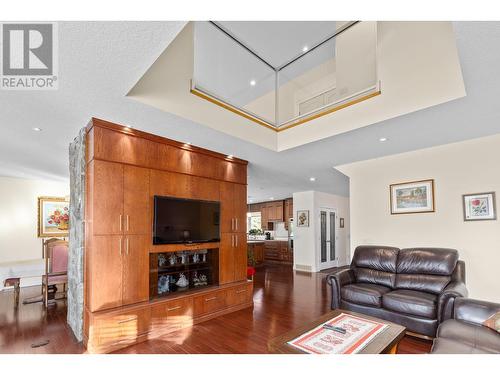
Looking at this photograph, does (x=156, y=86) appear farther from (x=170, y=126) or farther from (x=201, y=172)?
(x=201, y=172)

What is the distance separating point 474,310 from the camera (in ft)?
7.96

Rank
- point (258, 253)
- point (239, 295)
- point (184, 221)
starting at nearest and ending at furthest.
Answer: point (184, 221), point (239, 295), point (258, 253)

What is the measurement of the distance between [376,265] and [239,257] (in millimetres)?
2169

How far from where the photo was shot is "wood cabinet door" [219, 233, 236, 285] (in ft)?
13.8

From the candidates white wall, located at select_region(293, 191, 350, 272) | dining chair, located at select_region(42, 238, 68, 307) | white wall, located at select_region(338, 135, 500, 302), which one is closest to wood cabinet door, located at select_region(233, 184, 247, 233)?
white wall, located at select_region(338, 135, 500, 302)

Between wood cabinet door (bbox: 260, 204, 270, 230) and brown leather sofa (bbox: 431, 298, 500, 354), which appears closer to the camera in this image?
brown leather sofa (bbox: 431, 298, 500, 354)

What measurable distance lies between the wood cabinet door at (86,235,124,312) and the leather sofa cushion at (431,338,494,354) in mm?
3071

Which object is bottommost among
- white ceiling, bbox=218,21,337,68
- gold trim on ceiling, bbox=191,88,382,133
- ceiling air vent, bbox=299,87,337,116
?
gold trim on ceiling, bbox=191,88,382,133

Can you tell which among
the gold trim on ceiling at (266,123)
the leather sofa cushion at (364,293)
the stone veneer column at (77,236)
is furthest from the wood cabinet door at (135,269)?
the leather sofa cushion at (364,293)

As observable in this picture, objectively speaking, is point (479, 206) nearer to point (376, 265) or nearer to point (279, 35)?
point (376, 265)

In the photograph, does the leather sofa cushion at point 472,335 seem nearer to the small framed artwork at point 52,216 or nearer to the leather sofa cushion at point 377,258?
the leather sofa cushion at point 377,258

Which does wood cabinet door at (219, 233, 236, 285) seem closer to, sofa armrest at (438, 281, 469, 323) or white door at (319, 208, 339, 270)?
sofa armrest at (438, 281, 469, 323)

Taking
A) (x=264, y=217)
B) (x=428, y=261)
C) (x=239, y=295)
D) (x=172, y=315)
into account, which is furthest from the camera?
(x=264, y=217)

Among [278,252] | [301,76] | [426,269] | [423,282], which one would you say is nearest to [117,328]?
[423,282]
